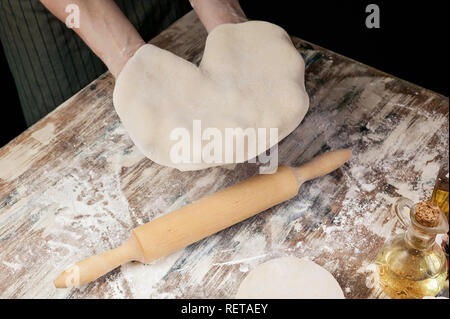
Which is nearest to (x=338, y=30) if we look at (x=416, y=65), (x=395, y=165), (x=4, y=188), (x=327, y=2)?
(x=327, y=2)

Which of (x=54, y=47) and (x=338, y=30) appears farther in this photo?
(x=338, y=30)

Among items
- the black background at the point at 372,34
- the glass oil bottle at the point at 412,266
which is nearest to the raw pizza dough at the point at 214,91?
the glass oil bottle at the point at 412,266

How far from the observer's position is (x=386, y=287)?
88 centimetres

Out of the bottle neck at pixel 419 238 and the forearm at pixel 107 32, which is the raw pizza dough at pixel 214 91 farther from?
the bottle neck at pixel 419 238

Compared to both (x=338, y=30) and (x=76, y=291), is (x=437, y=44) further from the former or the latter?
(x=76, y=291)

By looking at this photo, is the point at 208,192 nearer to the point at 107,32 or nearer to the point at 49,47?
the point at 107,32

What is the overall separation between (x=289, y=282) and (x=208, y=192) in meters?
0.26

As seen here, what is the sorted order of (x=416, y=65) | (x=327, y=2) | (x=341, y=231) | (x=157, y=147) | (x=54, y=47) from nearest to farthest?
(x=157, y=147) → (x=341, y=231) → (x=54, y=47) → (x=327, y=2) → (x=416, y=65)

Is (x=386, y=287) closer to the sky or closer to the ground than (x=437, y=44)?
closer to the sky

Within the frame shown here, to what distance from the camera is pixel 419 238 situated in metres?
0.83

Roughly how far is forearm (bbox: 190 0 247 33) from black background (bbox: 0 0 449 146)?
681 mm

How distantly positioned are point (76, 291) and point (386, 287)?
0.55 meters

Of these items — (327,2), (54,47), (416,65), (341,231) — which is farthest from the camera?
(416,65)

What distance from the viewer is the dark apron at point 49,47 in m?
1.28
